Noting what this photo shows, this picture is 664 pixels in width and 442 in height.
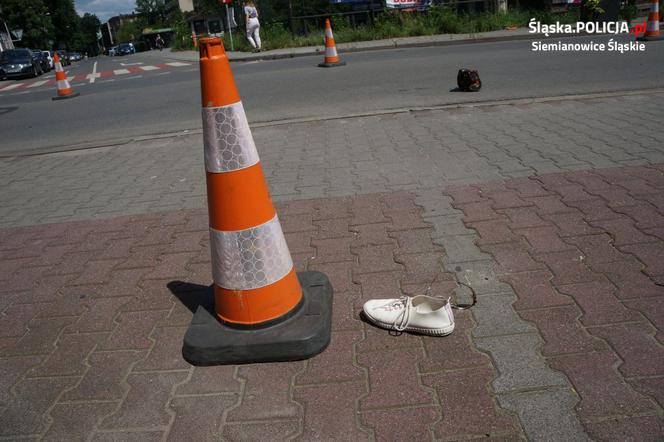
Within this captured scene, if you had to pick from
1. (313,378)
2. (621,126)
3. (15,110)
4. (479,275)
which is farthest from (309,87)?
(313,378)

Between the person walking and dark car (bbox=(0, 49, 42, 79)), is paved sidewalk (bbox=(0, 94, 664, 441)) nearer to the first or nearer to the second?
the person walking

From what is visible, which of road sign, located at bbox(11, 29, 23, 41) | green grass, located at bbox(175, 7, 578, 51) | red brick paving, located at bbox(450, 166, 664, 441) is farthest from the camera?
road sign, located at bbox(11, 29, 23, 41)

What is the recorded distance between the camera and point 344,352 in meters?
2.46

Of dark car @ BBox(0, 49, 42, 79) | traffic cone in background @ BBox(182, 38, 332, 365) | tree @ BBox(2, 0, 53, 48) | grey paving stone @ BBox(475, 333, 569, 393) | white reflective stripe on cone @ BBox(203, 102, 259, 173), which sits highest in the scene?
tree @ BBox(2, 0, 53, 48)

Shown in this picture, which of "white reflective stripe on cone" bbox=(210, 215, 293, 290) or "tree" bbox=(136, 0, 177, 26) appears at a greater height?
"tree" bbox=(136, 0, 177, 26)

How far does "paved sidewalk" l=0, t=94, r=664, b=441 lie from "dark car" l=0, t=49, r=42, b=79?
22.5 meters

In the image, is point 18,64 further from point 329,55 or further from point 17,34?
point 17,34

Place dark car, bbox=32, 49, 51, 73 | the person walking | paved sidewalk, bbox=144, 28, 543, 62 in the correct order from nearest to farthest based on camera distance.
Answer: paved sidewalk, bbox=144, 28, 543, 62
the person walking
dark car, bbox=32, 49, 51, 73

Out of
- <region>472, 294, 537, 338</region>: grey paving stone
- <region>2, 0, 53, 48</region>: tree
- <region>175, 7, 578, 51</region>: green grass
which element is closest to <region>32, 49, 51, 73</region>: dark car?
<region>175, 7, 578, 51</region>: green grass

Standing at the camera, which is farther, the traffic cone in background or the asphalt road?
the asphalt road

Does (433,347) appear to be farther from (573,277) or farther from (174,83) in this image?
(174,83)

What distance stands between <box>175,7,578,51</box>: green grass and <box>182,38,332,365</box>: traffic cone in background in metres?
18.5

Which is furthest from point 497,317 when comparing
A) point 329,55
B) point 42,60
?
point 42,60

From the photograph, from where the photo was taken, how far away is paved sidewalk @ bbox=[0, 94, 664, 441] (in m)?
2.07
